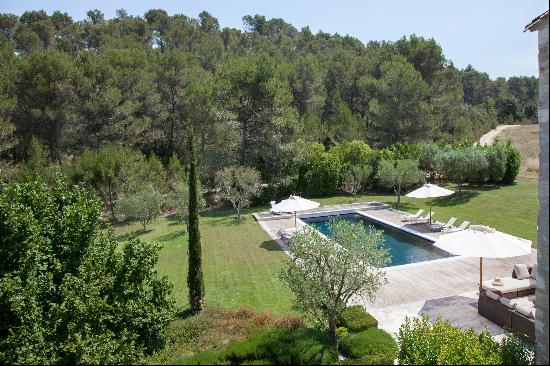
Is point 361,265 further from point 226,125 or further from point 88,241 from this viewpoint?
point 226,125

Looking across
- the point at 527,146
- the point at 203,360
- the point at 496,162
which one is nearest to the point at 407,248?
the point at 496,162

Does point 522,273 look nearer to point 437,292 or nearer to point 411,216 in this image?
point 437,292

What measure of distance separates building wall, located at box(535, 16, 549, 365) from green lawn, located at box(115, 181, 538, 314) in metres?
7.32

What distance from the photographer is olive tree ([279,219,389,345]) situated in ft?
31.2

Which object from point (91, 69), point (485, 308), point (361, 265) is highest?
point (91, 69)

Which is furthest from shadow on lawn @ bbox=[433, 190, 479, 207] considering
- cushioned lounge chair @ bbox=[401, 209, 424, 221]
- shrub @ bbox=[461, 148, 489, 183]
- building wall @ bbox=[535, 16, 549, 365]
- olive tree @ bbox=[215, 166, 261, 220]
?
building wall @ bbox=[535, 16, 549, 365]

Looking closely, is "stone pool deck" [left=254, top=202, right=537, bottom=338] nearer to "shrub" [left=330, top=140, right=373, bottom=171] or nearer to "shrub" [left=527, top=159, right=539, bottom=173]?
"shrub" [left=330, top=140, right=373, bottom=171]

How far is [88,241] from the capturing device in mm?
10969

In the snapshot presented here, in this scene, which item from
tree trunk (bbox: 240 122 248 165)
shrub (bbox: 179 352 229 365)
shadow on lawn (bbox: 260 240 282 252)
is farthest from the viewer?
tree trunk (bbox: 240 122 248 165)

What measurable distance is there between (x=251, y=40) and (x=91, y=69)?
33.1 meters

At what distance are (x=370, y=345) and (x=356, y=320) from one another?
1.51 m

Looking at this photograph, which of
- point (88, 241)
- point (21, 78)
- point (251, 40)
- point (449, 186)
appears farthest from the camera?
point (251, 40)

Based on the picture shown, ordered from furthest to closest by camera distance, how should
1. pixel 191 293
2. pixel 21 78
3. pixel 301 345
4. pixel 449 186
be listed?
pixel 449 186 → pixel 21 78 → pixel 191 293 → pixel 301 345

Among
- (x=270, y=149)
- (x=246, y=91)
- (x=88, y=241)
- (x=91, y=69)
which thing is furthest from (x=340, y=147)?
(x=88, y=241)
